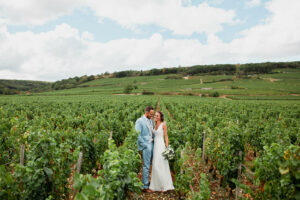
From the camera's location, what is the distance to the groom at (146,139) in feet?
16.1

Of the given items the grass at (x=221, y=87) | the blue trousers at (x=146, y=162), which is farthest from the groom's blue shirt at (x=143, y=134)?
the grass at (x=221, y=87)

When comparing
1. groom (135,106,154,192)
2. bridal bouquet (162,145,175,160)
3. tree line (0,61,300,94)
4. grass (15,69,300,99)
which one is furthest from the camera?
tree line (0,61,300,94)

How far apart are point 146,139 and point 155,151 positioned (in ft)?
1.49

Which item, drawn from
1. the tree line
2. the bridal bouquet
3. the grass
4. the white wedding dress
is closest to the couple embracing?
the white wedding dress

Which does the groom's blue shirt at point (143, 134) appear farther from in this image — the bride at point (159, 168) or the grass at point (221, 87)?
the grass at point (221, 87)

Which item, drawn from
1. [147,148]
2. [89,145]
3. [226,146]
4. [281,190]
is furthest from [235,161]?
[89,145]

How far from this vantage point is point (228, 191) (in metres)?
5.05

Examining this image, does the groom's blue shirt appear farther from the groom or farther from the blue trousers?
the blue trousers

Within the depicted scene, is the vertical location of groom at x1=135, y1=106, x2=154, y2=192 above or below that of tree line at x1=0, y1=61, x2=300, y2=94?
below

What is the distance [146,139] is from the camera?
5059mm

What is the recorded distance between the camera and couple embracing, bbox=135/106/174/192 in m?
4.88

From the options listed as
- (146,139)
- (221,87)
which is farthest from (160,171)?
(221,87)

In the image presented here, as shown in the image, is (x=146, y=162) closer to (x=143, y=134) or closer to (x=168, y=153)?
(x=168, y=153)

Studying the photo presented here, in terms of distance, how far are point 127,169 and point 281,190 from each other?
281 centimetres
